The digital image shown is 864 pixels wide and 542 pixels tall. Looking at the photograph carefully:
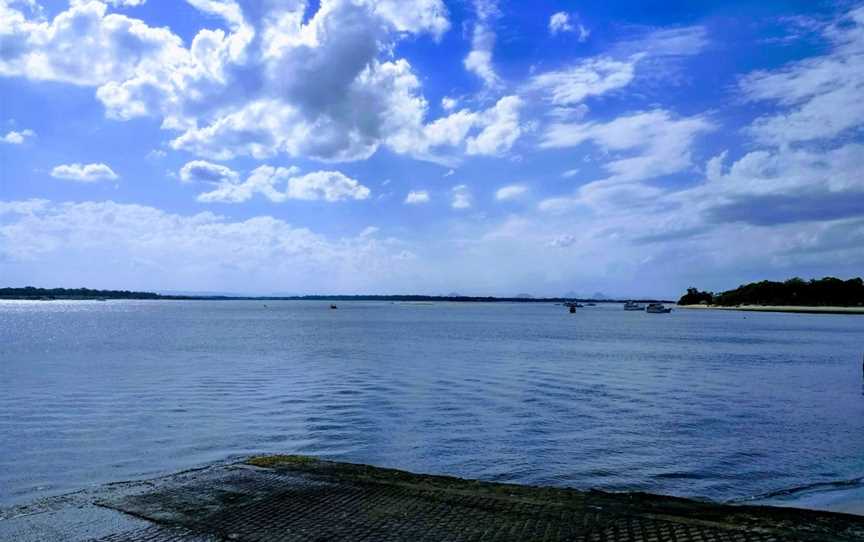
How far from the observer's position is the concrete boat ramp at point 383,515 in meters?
8.87

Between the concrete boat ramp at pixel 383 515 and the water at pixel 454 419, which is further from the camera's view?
the water at pixel 454 419

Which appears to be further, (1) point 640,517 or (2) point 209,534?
(1) point 640,517

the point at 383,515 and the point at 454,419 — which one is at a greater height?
the point at 383,515

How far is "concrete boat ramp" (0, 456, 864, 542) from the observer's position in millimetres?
8867

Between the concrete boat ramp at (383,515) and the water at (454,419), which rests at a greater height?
the concrete boat ramp at (383,515)

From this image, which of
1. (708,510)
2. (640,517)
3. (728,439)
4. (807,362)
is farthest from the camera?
(807,362)

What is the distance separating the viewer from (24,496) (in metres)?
12.8

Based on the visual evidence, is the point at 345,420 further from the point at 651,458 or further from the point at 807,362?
the point at 807,362

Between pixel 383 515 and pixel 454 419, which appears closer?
pixel 383 515

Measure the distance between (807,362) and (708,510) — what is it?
4428 cm

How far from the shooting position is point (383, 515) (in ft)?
32.2

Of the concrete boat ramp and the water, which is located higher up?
the concrete boat ramp

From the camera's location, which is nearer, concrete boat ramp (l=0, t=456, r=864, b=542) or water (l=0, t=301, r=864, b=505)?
concrete boat ramp (l=0, t=456, r=864, b=542)

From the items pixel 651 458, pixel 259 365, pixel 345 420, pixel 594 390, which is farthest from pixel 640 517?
pixel 259 365
